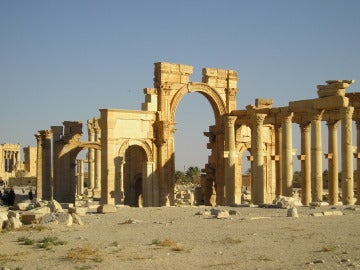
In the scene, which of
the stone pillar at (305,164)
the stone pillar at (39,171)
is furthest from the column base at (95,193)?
the stone pillar at (305,164)

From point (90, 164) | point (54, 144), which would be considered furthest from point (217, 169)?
point (90, 164)

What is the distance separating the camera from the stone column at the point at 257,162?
110 feet

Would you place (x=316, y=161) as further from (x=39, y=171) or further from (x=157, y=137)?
(x=39, y=171)

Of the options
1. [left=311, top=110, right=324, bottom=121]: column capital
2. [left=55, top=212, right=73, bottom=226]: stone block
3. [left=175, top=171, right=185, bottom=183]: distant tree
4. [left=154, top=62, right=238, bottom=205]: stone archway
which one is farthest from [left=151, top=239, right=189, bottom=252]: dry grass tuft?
[left=175, top=171, right=185, bottom=183]: distant tree

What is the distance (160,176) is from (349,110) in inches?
461

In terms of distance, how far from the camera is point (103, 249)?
15.7 m

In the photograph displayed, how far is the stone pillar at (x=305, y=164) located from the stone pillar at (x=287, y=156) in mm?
1199

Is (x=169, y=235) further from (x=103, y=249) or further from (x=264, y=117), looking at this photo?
(x=264, y=117)

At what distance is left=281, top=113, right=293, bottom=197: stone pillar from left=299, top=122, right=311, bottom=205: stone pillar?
1199 mm

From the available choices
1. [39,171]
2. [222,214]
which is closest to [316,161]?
[222,214]

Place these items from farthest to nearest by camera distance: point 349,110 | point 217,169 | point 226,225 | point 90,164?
point 90,164 < point 217,169 < point 349,110 < point 226,225

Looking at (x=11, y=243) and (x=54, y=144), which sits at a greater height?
(x=54, y=144)

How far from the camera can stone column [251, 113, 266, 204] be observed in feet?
110

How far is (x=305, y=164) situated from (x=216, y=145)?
737cm
